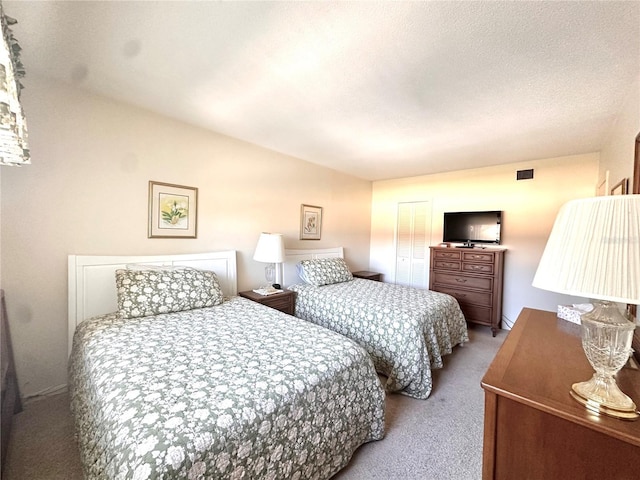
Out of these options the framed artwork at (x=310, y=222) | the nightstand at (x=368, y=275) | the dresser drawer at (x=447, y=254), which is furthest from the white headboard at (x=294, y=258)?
the dresser drawer at (x=447, y=254)

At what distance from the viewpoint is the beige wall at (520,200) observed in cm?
341

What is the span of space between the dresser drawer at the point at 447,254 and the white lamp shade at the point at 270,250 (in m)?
2.36

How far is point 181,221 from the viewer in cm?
269

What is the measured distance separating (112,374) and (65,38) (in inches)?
73.6

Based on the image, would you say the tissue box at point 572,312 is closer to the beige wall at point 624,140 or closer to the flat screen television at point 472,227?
the beige wall at point 624,140

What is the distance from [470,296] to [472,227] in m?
1.01

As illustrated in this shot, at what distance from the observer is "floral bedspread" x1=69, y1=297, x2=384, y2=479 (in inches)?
36.7

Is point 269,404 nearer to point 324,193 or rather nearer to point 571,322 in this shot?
point 571,322

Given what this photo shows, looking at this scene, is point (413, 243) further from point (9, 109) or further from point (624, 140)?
point (9, 109)

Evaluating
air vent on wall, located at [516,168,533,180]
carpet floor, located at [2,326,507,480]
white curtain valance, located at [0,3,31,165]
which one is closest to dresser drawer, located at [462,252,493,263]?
air vent on wall, located at [516,168,533,180]

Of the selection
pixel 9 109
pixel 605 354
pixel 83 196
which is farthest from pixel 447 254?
pixel 9 109

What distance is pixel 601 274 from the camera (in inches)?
26.9

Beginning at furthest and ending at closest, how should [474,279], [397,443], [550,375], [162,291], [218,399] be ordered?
[474,279] → [162,291] → [397,443] → [218,399] → [550,375]

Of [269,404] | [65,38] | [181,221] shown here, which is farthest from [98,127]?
[269,404]
